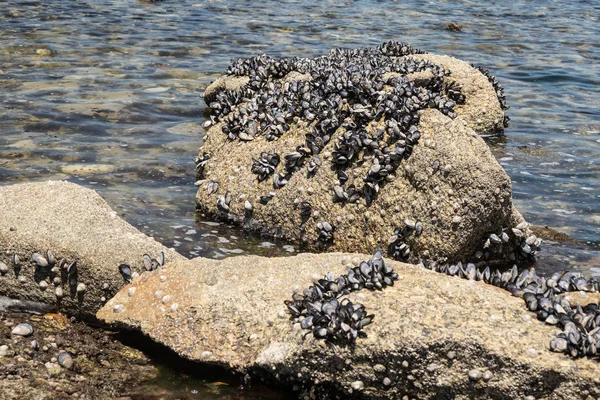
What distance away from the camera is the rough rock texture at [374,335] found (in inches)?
206

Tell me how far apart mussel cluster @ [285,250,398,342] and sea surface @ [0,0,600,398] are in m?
2.44

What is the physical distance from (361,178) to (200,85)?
28.0ft

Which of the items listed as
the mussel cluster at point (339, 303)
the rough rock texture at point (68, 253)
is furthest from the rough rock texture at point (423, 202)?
the rough rock texture at point (68, 253)

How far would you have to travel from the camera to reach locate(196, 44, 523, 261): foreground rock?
25.5ft

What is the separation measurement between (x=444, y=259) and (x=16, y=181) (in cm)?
571

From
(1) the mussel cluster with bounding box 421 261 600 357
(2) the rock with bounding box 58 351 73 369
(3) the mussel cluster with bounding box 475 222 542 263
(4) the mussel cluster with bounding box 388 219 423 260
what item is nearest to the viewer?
(1) the mussel cluster with bounding box 421 261 600 357

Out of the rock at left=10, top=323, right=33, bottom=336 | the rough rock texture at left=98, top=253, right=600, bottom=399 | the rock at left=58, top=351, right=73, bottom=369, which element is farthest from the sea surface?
the rock at left=58, top=351, right=73, bottom=369

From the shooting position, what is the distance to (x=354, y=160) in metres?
8.41

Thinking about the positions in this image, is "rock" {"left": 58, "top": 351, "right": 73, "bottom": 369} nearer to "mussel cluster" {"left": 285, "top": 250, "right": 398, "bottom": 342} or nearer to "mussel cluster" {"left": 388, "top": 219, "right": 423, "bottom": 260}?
"mussel cluster" {"left": 285, "top": 250, "right": 398, "bottom": 342}

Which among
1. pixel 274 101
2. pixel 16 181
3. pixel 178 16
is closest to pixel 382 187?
pixel 274 101

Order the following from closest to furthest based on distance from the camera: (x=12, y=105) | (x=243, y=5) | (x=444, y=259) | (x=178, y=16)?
A: (x=444, y=259)
(x=12, y=105)
(x=178, y=16)
(x=243, y=5)

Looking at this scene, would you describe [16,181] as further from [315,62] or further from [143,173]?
[315,62]

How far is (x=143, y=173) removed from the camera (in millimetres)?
10609

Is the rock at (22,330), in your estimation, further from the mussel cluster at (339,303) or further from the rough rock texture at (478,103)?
the rough rock texture at (478,103)
